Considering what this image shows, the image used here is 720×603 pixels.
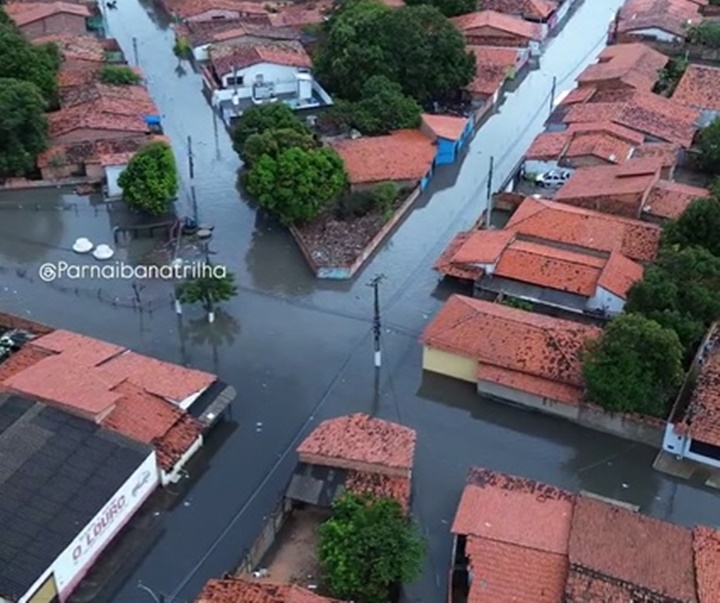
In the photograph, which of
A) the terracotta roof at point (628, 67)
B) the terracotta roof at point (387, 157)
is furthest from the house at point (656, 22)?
the terracotta roof at point (387, 157)

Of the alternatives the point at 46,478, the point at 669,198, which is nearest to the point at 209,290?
the point at 46,478

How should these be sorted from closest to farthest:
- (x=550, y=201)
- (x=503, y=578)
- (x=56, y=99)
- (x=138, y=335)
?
(x=503, y=578) < (x=138, y=335) < (x=550, y=201) < (x=56, y=99)

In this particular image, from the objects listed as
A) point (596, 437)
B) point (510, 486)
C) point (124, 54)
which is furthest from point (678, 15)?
point (510, 486)

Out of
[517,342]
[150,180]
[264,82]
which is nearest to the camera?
[517,342]

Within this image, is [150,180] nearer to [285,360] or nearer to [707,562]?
[285,360]

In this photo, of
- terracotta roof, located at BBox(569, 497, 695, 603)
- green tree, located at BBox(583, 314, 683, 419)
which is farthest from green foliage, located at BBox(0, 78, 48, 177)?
terracotta roof, located at BBox(569, 497, 695, 603)

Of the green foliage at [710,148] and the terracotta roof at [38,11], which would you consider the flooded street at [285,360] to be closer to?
the green foliage at [710,148]

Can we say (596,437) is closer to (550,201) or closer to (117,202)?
(550,201)
